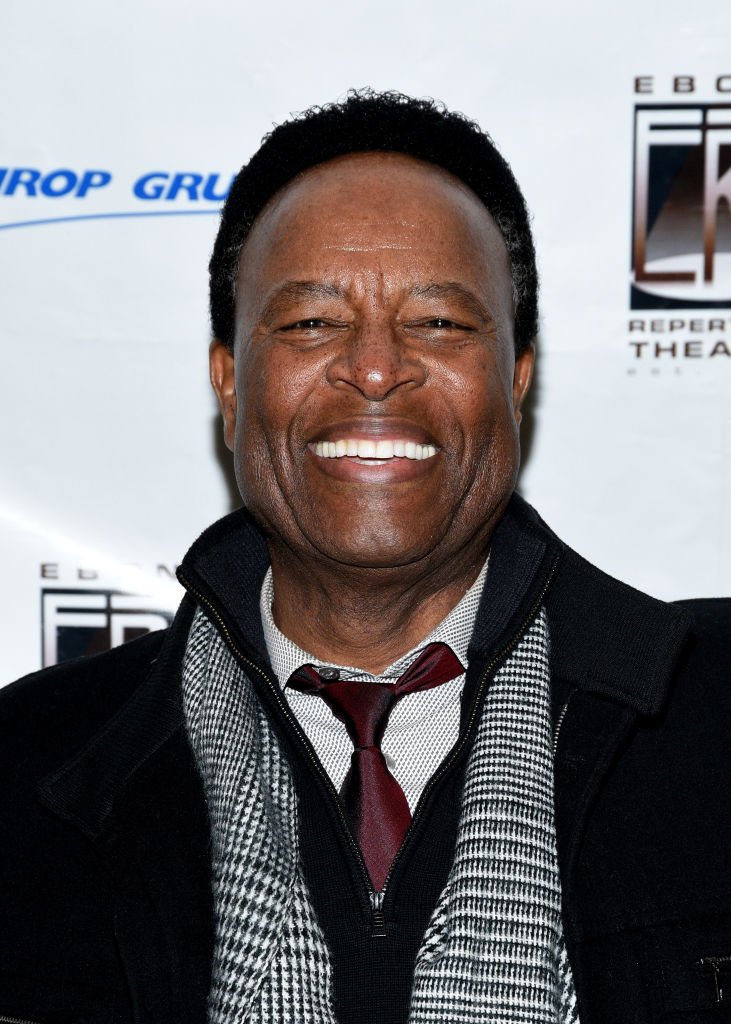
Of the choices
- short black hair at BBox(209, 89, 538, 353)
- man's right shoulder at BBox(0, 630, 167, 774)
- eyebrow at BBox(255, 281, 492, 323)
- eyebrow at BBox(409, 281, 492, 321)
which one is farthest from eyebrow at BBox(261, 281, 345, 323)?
man's right shoulder at BBox(0, 630, 167, 774)

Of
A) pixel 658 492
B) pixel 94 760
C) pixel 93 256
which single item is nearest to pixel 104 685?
pixel 94 760

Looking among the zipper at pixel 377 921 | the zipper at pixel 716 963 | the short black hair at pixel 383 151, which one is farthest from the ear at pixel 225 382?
the zipper at pixel 716 963

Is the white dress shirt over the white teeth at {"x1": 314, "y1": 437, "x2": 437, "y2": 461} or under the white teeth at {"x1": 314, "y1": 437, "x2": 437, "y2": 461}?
under

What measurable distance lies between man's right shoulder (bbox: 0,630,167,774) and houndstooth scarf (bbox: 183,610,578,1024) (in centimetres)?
25

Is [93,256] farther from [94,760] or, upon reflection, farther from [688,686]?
[688,686]

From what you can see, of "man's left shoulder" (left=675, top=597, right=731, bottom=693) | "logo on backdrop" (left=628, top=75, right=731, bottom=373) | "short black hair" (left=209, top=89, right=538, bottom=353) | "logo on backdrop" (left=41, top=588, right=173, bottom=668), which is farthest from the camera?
"logo on backdrop" (left=41, top=588, right=173, bottom=668)

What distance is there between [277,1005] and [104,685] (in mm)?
593

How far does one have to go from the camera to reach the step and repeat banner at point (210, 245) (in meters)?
2.19

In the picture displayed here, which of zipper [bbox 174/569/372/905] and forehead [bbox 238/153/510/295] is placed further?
forehead [bbox 238/153/510/295]

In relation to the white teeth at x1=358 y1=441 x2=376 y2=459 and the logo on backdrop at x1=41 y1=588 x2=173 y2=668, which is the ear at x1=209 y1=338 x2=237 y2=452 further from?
the logo on backdrop at x1=41 y1=588 x2=173 y2=668

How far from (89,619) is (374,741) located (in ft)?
2.91

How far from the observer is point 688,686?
166 centimetres

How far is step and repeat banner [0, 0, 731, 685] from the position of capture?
2.19 m

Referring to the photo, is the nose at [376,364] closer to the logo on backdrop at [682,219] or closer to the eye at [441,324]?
the eye at [441,324]
